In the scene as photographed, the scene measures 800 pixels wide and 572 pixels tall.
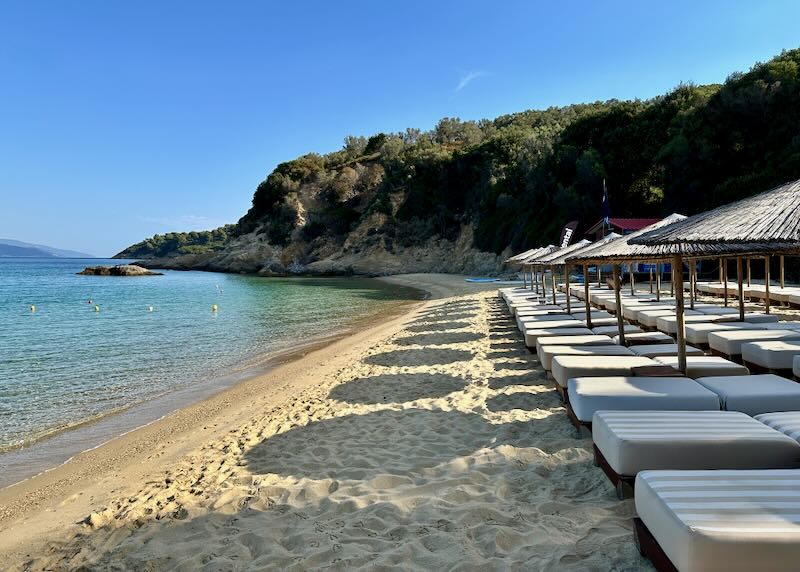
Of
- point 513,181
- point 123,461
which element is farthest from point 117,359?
point 513,181

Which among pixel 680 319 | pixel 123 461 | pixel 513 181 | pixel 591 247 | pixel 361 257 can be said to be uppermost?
pixel 513 181

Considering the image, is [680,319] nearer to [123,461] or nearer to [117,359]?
[123,461]

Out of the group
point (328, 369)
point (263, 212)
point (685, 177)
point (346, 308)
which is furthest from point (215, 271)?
point (328, 369)

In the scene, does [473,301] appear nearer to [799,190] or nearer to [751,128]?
[799,190]

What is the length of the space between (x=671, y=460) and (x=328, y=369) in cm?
703

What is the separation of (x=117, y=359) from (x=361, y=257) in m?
44.9

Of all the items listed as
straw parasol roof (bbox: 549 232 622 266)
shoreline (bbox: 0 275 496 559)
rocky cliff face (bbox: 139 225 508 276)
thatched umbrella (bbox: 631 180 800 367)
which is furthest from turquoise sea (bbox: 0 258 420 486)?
rocky cliff face (bbox: 139 225 508 276)

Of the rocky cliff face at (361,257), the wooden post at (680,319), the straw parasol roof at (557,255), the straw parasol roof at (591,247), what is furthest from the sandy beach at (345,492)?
the rocky cliff face at (361,257)

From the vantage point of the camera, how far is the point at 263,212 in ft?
246

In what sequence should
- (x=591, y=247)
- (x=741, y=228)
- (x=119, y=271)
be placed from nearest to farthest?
(x=741, y=228) < (x=591, y=247) < (x=119, y=271)

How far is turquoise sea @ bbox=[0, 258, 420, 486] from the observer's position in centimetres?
708

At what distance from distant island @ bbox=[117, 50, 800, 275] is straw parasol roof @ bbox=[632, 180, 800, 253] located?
77.8ft

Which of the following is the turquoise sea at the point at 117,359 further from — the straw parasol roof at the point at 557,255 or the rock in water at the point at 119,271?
the rock in water at the point at 119,271

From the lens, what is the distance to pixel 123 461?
5.61m
